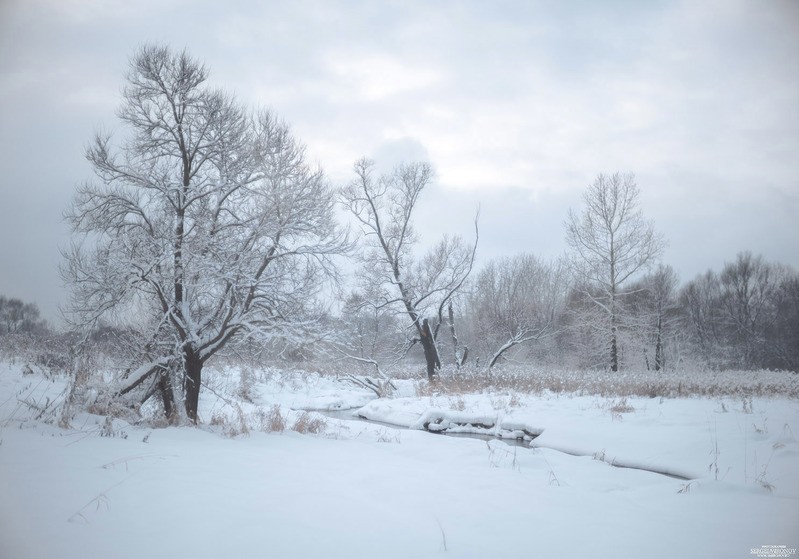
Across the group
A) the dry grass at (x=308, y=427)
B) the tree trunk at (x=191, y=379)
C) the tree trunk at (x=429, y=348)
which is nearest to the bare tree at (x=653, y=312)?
the tree trunk at (x=429, y=348)

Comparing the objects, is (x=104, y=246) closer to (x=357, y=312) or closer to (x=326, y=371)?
(x=357, y=312)

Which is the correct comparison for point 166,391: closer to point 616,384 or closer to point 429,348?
point 429,348

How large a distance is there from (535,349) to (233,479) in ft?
113

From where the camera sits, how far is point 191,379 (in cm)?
806

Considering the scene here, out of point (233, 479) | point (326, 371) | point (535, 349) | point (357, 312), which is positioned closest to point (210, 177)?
point (233, 479)

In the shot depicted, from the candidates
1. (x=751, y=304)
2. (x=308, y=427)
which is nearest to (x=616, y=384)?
(x=308, y=427)

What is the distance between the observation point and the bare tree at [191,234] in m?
7.79

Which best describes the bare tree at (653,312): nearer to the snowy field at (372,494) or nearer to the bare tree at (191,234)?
the snowy field at (372,494)

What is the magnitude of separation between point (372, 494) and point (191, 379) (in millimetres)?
5478

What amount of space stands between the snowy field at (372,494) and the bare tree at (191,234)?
1917 mm

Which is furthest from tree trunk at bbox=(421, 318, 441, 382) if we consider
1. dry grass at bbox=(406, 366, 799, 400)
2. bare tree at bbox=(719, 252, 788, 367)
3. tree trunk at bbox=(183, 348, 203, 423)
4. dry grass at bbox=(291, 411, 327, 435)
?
bare tree at bbox=(719, 252, 788, 367)

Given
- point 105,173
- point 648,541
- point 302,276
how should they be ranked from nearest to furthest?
1. point 648,541
2. point 105,173
3. point 302,276

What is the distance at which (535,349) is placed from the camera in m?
35.4

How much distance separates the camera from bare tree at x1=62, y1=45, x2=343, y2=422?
25.6 feet
